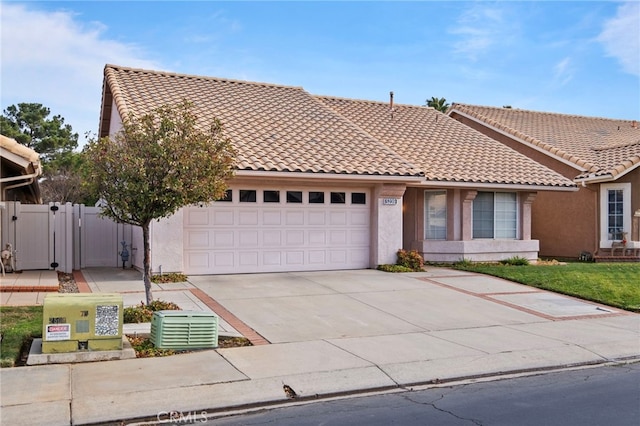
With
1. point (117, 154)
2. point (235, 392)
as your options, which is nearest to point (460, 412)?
point (235, 392)

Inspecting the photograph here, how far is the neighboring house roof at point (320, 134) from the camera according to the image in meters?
16.8

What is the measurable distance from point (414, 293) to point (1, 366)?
8870 mm

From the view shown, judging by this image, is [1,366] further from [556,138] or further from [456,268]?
[556,138]

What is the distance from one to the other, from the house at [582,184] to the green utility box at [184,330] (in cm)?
1720

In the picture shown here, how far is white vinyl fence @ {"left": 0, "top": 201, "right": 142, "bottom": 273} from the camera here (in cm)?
1606

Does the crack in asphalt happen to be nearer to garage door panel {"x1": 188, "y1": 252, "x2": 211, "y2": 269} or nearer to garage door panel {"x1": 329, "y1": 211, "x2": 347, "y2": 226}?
garage door panel {"x1": 188, "y1": 252, "x2": 211, "y2": 269}

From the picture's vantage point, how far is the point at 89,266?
17328 millimetres

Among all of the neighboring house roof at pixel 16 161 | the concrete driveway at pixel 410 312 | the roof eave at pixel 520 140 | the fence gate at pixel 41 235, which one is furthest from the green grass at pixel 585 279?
the neighboring house roof at pixel 16 161

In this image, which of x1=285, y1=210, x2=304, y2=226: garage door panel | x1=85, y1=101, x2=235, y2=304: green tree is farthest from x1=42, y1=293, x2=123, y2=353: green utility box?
x1=285, y1=210, x2=304, y2=226: garage door panel

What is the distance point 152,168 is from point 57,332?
2999mm

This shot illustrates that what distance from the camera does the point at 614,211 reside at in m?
22.2

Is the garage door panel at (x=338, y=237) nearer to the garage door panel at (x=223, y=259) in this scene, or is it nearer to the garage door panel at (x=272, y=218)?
the garage door panel at (x=272, y=218)

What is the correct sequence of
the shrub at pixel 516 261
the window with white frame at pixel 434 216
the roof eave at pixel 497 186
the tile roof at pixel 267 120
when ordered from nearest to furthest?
the tile roof at pixel 267 120 < the roof eave at pixel 497 186 < the shrub at pixel 516 261 < the window with white frame at pixel 434 216

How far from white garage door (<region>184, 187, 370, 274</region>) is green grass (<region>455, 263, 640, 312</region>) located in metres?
3.73
